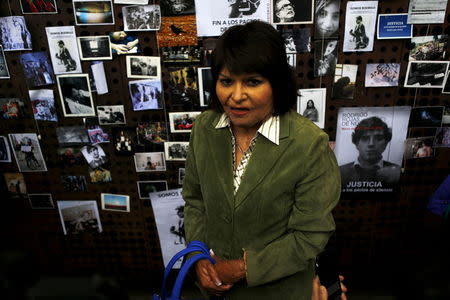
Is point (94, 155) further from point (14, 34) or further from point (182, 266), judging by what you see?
point (182, 266)

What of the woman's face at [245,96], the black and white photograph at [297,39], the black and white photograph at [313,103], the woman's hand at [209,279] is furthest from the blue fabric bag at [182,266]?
the black and white photograph at [297,39]

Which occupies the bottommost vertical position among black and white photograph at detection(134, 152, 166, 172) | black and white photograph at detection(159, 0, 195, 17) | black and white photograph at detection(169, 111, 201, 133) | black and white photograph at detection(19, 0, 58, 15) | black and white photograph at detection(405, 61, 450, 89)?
black and white photograph at detection(134, 152, 166, 172)

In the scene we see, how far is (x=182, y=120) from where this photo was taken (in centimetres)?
146

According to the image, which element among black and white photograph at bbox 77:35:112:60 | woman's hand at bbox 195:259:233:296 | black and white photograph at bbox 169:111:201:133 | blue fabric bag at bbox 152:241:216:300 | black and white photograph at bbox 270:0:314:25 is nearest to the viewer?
blue fabric bag at bbox 152:241:216:300

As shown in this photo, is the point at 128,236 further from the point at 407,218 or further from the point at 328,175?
the point at 407,218

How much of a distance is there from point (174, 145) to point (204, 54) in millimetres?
454

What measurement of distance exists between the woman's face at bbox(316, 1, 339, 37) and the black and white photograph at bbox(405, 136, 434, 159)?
628mm

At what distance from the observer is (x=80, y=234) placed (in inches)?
69.1

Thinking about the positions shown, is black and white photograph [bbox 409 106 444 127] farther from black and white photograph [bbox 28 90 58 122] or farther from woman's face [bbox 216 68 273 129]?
black and white photograph [bbox 28 90 58 122]

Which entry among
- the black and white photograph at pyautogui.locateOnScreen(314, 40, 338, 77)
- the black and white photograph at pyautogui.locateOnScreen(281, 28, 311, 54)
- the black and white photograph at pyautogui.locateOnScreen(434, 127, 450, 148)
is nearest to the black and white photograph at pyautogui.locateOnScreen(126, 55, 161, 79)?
the black and white photograph at pyautogui.locateOnScreen(281, 28, 311, 54)

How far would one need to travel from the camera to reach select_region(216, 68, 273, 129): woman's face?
83 cm

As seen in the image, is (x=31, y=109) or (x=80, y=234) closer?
(x=31, y=109)

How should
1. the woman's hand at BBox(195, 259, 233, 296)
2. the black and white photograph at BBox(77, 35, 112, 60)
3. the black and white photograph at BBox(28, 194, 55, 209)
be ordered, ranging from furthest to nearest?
1. the black and white photograph at BBox(28, 194, 55, 209)
2. the black and white photograph at BBox(77, 35, 112, 60)
3. the woman's hand at BBox(195, 259, 233, 296)

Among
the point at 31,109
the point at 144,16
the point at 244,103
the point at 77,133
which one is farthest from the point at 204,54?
the point at 31,109
